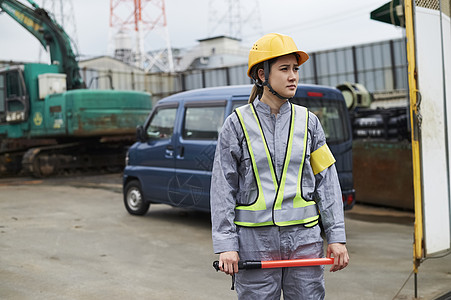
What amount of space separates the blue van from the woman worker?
13.6 ft

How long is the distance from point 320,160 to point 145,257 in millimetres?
3939

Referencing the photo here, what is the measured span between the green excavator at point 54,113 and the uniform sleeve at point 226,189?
13.4 meters

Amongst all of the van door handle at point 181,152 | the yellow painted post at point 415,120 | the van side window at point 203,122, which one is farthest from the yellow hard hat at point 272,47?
the van door handle at point 181,152

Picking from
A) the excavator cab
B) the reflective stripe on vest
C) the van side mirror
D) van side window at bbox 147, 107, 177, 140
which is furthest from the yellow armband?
the excavator cab

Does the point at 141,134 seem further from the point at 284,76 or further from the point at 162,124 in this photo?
the point at 284,76

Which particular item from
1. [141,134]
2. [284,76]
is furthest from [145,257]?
[284,76]

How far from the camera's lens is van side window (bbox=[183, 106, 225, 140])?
23.8ft

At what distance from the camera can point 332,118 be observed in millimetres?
7172

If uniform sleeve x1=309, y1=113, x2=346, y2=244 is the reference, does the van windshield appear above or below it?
above

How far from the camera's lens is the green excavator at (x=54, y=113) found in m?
15.5

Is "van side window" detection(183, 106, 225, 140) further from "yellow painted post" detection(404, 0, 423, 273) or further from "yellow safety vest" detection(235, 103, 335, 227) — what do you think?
"yellow safety vest" detection(235, 103, 335, 227)

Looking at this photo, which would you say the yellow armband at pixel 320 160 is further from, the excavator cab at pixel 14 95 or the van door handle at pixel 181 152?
the excavator cab at pixel 14 95

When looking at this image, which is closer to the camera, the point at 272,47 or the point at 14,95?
the point at 272,47

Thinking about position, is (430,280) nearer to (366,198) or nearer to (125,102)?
(366,198)
